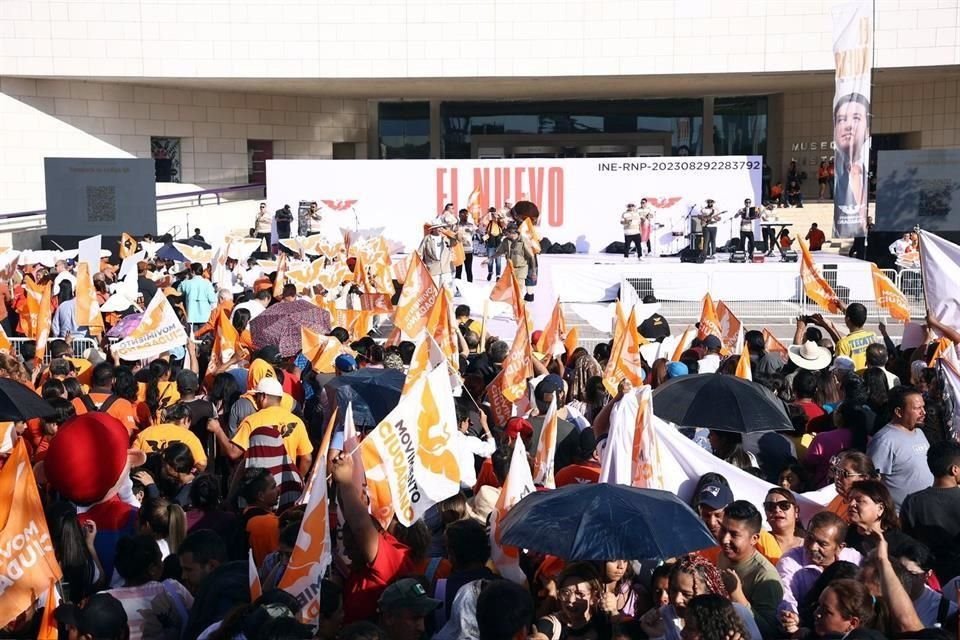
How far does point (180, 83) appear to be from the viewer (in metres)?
36.3

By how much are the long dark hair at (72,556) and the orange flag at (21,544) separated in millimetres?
242

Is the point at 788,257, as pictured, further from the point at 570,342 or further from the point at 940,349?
the point at 940,349

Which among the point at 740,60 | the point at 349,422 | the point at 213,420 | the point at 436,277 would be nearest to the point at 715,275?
the point at 436,277

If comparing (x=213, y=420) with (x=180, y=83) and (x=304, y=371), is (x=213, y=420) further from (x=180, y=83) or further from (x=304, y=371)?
(x=180, y=83)

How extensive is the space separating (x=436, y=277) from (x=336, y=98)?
2344 centimetres

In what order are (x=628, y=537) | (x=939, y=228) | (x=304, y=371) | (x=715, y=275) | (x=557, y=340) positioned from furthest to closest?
(x=939, y=228)
(x=715, y=275)
(x=557, y=340)
(x=304, y=371)
(x=628, y=537)

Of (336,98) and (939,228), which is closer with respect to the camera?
(939,228)

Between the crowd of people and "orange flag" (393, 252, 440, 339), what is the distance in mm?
2034

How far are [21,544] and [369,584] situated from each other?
4.76 ft

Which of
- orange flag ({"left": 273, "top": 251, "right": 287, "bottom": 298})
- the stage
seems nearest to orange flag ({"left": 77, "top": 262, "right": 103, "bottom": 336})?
orange flag ({"left": 273, "top": 251, "right": 287, "bottom": 298})

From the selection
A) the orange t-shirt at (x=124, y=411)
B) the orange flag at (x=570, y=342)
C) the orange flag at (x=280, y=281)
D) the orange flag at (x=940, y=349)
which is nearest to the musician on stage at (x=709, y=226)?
the orange flag at (x=280, y=281)

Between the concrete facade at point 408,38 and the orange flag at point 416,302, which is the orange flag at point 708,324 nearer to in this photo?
the orange flag at point 416,302

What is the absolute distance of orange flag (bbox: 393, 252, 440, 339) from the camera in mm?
11359

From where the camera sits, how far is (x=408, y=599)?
4.66 meters
